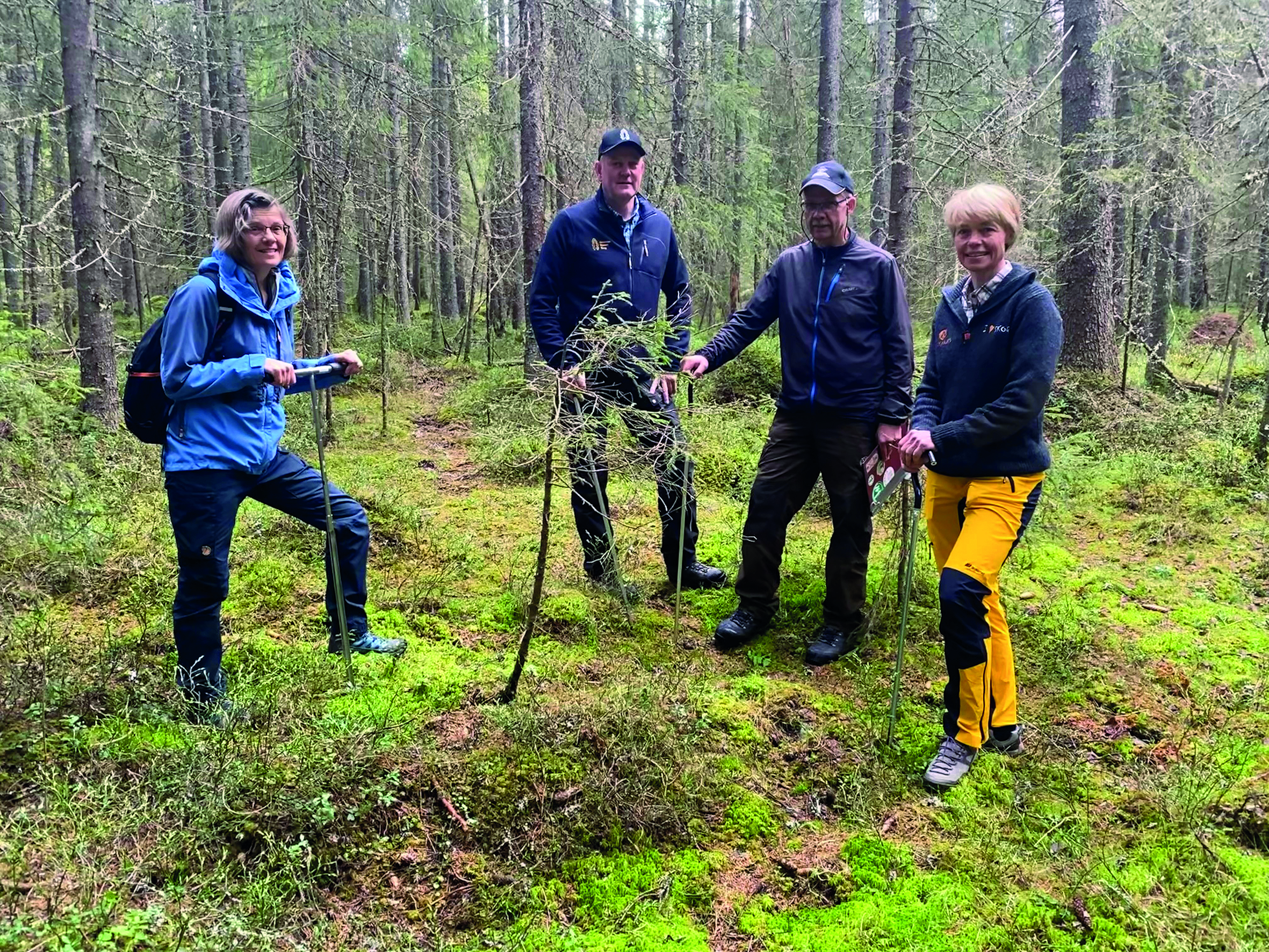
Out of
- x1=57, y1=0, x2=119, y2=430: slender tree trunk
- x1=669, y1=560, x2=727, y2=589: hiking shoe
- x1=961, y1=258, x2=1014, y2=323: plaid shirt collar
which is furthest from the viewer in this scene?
x1=57, y1=0, x2=119, y2=430: slender tree trunk

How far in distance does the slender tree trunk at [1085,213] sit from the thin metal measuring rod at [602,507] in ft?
23.5

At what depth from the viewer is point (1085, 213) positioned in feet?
29.9

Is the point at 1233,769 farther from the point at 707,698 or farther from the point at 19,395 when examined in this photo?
the point at 19,395

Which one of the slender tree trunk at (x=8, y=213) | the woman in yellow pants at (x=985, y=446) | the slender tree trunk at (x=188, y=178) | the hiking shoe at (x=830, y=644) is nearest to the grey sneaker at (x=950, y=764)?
the woman in yellow pants at (x=985, y=446)

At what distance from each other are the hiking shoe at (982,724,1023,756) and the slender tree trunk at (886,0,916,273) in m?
7.69

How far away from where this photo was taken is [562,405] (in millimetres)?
3342

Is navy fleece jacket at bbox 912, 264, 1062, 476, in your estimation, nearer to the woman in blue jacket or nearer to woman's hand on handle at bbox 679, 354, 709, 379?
woman's hand on handle at bbox 679, 354, 709, 379

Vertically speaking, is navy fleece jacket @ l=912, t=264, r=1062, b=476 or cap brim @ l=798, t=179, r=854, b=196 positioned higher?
cap brim @ l=798, t=179, r=854, b=196

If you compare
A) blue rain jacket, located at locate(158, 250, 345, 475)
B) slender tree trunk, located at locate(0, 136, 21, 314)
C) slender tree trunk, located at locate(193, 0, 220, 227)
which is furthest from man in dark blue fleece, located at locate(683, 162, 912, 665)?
slender tree trunk, located at locate(0, 136, 21, 314)

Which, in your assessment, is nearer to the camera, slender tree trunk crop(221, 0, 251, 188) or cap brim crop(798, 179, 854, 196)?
cap brim crop(798, 179, 854, 196)

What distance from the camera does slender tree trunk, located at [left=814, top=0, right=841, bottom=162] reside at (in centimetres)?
1296

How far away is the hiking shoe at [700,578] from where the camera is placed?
17.4ft

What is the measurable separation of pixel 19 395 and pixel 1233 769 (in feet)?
27.1

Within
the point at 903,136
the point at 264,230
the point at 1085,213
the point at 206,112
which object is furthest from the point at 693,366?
the point at 206,112
